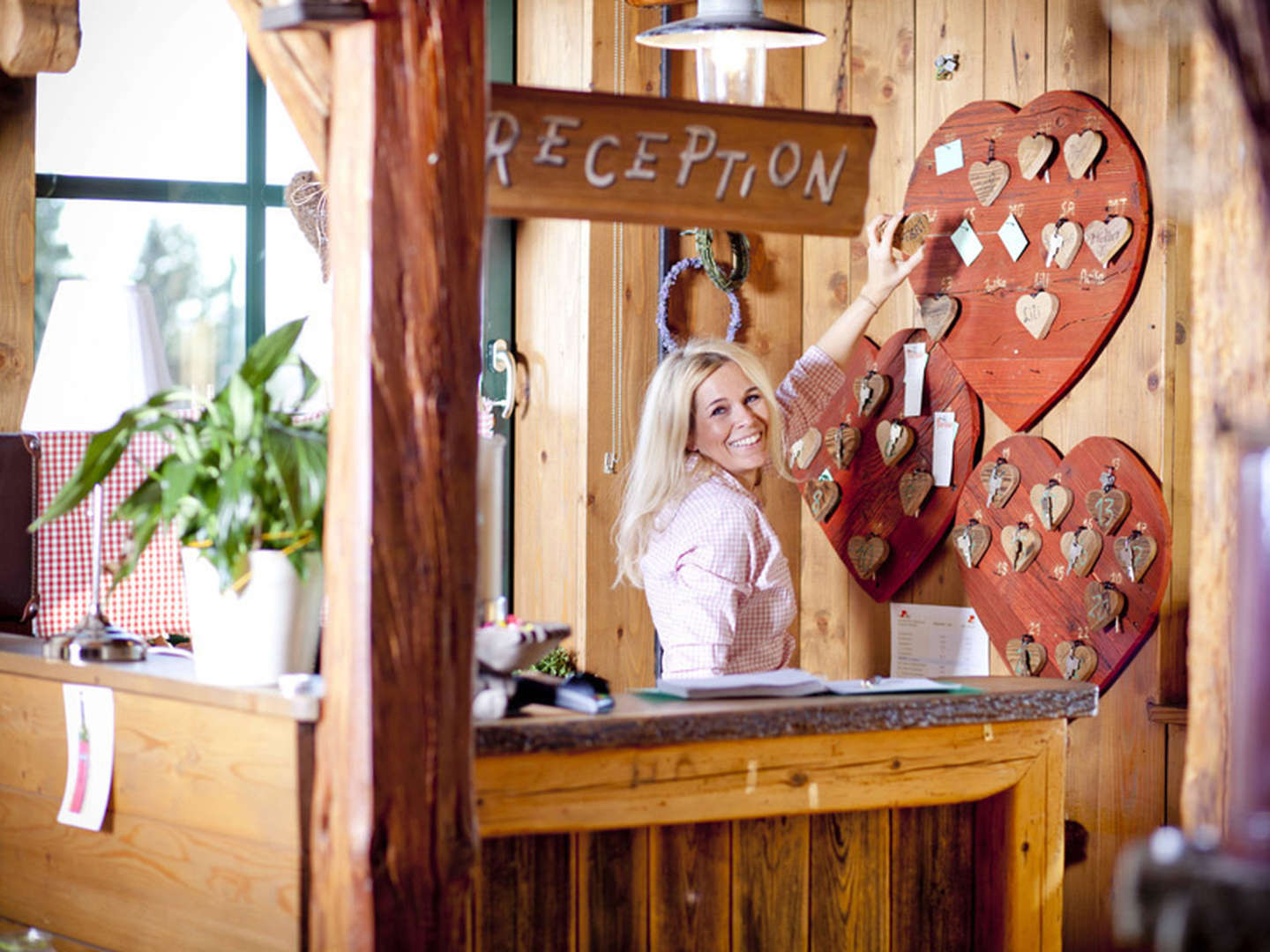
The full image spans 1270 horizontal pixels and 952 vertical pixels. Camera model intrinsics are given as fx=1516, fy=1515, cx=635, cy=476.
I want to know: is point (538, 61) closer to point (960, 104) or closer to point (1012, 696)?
point (960, 104)

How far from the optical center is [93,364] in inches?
111

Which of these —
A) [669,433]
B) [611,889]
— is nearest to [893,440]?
[669,433]

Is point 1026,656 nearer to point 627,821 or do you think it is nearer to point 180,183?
point 627,821

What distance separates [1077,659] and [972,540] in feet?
1.34

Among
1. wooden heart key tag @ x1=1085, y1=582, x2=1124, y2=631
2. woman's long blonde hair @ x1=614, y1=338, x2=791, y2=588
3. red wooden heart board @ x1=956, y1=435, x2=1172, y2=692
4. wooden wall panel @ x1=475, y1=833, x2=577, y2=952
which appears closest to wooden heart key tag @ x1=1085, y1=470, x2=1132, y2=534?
red wooden heart board @ x1=956, y1=435, x2=1172, y2=692

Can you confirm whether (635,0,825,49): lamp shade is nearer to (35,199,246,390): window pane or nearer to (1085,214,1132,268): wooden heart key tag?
(1085,214,1132,268): wooden heart key tag

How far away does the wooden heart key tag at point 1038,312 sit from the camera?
3.47 meters

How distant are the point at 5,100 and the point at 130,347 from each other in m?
1.90

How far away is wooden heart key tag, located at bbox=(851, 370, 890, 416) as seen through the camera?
3.91m

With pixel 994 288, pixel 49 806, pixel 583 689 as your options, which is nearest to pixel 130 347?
pixel 49 806

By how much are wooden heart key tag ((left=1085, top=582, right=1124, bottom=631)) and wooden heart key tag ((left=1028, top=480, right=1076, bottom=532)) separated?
0.57 ft

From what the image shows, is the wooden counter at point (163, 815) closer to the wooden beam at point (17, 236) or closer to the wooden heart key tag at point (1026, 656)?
the wooden beam at point (17, 236)

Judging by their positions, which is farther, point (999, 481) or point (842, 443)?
point (842, 443)

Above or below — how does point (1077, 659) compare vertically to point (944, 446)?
below
